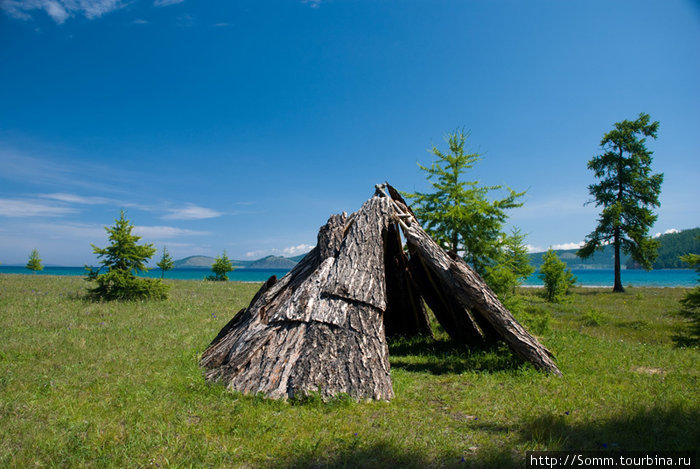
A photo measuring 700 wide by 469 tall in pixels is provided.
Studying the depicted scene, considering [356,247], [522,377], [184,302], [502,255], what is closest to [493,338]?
[522,377]

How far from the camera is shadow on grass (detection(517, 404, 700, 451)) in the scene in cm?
436

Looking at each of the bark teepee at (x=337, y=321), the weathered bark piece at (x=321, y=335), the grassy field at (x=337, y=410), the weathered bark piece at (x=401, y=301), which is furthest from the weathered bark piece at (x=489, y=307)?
the weathered bark piece at (x=401, y=301)

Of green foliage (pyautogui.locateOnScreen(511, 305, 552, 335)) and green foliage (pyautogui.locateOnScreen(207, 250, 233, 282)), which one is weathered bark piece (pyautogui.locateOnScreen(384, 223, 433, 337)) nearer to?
green foliage (pyautogui.locateOnScreen(511, 305, 552, 335))

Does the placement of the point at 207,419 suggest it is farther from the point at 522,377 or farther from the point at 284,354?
the point at 522,377

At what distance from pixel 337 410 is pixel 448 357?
165 inches

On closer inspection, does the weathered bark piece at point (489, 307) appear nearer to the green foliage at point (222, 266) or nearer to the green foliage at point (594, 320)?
the green foliage at point (594, 320)

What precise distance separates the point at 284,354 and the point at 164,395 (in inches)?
79.0

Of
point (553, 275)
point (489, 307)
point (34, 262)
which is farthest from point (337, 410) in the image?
point (34, 262)

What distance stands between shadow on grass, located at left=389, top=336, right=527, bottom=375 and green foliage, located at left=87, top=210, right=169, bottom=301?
12485mm

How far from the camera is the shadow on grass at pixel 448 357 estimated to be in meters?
8.02

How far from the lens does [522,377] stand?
714cm

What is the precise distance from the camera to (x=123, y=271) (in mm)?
16156

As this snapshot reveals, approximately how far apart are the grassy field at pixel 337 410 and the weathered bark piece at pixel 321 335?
34cm

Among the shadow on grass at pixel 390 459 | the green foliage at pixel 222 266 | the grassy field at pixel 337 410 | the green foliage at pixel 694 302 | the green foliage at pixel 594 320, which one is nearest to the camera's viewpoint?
the shadow on grass at pixel 390 459
